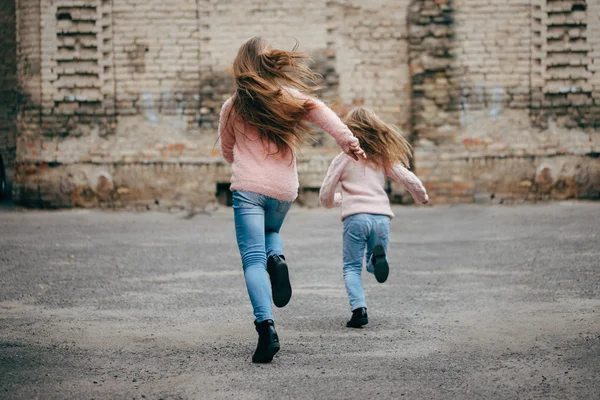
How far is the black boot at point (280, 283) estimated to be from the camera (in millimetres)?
3867

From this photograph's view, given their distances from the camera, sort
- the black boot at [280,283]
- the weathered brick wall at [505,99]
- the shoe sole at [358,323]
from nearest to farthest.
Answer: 1. the black boot at [280,283]
2. the shoe sole at [358,323]
3. the weathered brick wall at [505,99]

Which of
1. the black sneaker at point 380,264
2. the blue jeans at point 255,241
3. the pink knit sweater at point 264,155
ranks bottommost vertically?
the black sneaker at point 380,264

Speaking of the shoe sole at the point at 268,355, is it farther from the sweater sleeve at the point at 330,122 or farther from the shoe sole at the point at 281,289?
the sweater sleeve at the point at 330,122

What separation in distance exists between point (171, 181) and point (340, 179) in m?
7.55

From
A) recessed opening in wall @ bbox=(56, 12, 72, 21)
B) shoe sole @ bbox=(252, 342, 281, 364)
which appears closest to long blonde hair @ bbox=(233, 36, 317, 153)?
shoe sole @ bbox=(252, 342, 281, 364)

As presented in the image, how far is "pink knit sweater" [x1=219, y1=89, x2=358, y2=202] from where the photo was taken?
398cm

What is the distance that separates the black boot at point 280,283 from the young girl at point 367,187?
0.96 m

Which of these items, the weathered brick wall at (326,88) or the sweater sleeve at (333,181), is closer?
the sweater sleeve at (333,181)

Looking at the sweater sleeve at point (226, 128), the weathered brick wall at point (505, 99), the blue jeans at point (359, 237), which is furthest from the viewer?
the weathered brick wall at point (505, 99)

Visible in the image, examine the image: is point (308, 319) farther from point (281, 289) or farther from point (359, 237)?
point (281, 289)

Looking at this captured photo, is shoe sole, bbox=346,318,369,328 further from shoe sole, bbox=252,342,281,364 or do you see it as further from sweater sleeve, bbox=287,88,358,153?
sweater sleeve, bbox=287,88,358,153

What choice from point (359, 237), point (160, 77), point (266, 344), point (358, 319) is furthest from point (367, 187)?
point (160, 77)

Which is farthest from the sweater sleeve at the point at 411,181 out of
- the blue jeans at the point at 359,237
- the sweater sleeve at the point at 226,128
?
the sweater sleeve at the point at 226,128

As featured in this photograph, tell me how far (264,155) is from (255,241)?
1.49ft
